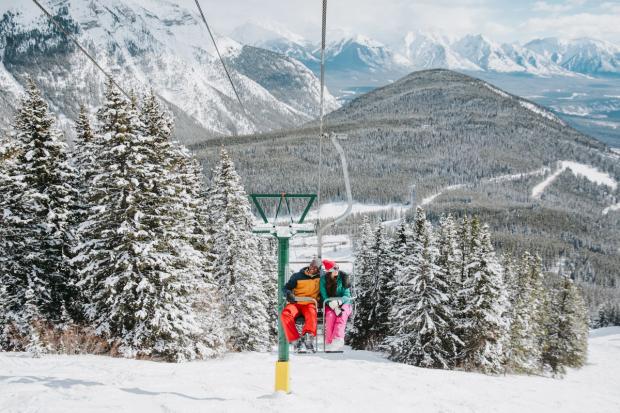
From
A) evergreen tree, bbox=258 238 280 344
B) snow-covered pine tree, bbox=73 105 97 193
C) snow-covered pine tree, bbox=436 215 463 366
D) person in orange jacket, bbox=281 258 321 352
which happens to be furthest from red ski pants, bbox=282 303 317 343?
evergreen tree, bbox=258 238 280 344

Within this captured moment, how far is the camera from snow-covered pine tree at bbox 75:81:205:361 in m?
18.9

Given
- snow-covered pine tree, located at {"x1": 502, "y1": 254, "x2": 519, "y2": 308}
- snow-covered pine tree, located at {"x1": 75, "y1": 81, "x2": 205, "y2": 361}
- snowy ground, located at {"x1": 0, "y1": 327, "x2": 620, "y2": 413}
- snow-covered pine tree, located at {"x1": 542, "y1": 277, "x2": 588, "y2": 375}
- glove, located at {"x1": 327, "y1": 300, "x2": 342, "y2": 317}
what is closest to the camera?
snowy ground, located at {"x1": 0, "y1": 327, "x2": 620, "y2": 413}

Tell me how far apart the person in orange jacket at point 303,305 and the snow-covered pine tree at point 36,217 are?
13184 mm

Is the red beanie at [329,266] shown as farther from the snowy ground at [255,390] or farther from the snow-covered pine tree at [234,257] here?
the snow-covered pine tree at [234,257]

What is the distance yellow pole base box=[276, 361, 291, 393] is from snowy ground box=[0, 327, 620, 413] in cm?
20

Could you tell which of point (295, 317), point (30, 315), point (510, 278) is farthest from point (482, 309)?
point (30, 315)

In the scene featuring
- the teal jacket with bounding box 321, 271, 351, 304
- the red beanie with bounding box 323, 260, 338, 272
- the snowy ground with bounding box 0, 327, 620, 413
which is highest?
the red beanie with bounding box 323, 260, 338, 272

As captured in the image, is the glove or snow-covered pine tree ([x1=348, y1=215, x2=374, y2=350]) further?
snow-covered pine tree ([x1=348, y1=215, x2=374, y2=350])

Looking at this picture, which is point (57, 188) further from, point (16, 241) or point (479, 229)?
point (479, 229)

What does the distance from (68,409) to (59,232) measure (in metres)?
13.7

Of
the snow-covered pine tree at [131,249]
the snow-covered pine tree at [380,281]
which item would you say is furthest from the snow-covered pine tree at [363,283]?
the snow-covered pine tree at [131,249]

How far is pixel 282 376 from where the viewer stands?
10.8 meters

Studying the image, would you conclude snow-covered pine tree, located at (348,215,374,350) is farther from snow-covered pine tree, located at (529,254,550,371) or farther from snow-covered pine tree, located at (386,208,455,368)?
snow-covered pine tree, located at (529,254,550,371)

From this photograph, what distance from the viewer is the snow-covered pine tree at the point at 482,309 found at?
29969 millimetres
